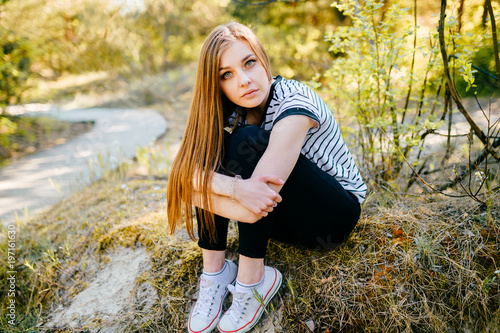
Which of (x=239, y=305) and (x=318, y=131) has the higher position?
(x=318, y=131)

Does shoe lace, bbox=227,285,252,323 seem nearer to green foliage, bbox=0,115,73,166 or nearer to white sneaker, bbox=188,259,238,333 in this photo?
white sneaker, bbox=188,259,238,333

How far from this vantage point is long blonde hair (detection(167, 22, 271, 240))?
1.51 meters

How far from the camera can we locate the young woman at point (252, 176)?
138 cm

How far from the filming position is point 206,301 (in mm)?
1582

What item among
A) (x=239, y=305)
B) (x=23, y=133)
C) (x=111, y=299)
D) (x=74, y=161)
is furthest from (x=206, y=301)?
(x=23, y=133)

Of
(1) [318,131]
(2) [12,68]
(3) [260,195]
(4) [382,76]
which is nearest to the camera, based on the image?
(3) [260,195]

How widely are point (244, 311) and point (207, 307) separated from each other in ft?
0.64

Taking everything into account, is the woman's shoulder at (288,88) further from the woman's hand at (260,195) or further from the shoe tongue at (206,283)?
the shoe tongue at (206,283)

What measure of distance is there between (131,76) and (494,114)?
710 cm

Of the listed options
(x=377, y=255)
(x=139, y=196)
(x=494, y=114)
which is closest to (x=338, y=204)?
(x=377, y=255)

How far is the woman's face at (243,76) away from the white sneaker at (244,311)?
0.87 m

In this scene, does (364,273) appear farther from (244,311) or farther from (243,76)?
(243,76)

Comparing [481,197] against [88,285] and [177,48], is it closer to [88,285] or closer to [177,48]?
[88,285]

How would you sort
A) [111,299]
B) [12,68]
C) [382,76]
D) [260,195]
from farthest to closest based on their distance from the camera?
[12,68]
[382,76]
[111,299]
[260,195]
